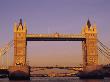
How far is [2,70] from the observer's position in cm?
13638

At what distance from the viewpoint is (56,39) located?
136500 mm

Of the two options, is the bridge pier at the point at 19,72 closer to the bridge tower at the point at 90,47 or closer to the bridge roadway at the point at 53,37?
the bridge roadway at the point at 53,37

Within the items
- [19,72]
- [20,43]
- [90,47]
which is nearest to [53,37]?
[20,43]

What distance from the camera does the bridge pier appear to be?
127 meters

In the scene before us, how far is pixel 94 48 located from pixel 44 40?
53.4ft

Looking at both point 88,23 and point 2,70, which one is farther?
point 88,23

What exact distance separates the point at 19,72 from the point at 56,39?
17.2m

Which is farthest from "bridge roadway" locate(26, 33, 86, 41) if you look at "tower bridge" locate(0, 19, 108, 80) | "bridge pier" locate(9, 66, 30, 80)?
"bridge pier" locate(9, 66, 30, 80)

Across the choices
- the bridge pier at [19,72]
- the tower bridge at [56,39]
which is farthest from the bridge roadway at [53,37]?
the bridge pier at [19,72]

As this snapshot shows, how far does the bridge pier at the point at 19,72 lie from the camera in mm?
126812

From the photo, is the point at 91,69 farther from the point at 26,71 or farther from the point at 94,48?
the point at 26,71

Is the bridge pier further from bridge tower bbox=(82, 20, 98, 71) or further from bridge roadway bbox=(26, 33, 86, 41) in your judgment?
bridge tower bbox=(82, 20, 98, 71)

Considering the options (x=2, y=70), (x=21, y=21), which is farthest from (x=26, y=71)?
(x=21, y=21)

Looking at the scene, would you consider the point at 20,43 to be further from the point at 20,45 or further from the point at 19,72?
the point at 19,72
